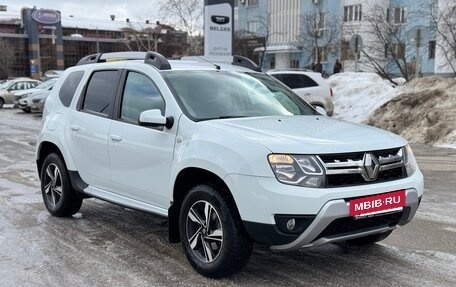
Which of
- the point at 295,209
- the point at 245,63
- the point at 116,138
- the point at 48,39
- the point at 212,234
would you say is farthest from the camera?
the point at 48,39

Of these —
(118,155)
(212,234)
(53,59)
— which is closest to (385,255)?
(212,234)

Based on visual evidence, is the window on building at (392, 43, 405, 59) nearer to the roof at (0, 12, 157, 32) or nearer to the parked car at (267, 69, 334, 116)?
the parked car at (267, 69, 334, 116)

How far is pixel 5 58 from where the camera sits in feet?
250

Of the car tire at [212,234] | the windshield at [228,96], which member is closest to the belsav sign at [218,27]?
the windshield at [228,96]

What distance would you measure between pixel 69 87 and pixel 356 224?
388 centimetres

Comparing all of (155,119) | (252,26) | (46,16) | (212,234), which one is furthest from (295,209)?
(46,16)

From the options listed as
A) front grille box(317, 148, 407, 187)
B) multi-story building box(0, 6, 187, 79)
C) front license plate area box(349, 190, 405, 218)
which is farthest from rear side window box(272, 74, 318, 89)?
multi-story building box(0, 6, 187, 79)

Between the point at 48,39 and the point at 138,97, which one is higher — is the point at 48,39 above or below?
above

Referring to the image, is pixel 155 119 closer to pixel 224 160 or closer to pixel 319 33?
pixel 224 160

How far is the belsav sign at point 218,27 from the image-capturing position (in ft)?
45.2

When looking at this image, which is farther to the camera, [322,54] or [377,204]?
[322,54]

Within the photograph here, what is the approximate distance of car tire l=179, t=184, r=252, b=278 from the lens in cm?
423

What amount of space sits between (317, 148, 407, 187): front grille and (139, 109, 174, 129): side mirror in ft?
4.67

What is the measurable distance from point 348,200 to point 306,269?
104 cm
